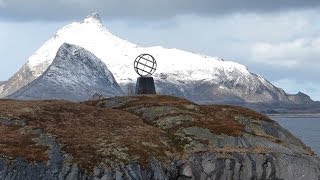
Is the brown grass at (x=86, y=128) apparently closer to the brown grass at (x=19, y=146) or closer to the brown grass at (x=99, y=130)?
the brown grass at (x=99, y=130)

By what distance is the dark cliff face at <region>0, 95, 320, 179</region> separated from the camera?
194 ft

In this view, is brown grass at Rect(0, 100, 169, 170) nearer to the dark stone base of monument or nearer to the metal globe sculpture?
the dark stone base of monument

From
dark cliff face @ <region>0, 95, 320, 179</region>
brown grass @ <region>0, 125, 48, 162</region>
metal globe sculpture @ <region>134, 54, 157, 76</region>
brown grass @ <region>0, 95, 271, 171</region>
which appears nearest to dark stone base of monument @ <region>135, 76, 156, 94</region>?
→ metal globe sculpture @ <region>134, 54, 157, 76</region>

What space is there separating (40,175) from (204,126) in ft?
74.9

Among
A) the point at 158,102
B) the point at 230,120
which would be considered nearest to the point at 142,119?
the point at 158,102

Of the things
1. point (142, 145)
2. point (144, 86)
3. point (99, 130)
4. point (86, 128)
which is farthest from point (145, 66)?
point (142, 145)

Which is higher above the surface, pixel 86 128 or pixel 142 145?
pixel 86 128

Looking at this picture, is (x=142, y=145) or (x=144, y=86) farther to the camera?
(x=144, y=86)

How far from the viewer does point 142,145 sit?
6450cm

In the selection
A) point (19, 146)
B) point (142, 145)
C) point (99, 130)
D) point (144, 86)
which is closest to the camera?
A: point (19, 146)

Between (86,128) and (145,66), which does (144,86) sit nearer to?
(145,66)

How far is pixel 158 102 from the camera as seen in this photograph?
268ft

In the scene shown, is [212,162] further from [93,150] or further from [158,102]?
[158,102]

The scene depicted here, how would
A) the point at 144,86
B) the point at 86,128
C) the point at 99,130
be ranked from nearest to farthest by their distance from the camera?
the point at 99,130, the point at 86,128, the point at 144,86
